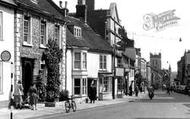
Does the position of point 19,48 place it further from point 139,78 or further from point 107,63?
point 139,78

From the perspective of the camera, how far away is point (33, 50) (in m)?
30.6

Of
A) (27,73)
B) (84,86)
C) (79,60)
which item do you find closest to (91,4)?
(79,60)

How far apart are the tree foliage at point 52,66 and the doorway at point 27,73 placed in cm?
167

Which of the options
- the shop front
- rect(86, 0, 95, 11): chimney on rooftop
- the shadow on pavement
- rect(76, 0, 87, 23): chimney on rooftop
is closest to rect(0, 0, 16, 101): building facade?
the shadow on pavement

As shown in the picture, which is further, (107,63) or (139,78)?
(139,78)

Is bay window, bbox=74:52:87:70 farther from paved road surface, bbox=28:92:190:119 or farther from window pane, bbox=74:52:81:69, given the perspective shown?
paved road surface, bbox=28:92:190:119

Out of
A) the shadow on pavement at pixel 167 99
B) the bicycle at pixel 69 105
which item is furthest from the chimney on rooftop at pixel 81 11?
the bicycle at pixel 69 105

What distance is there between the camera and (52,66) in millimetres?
32062

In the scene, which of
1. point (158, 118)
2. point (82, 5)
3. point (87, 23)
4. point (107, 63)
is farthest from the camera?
point (87, 23)

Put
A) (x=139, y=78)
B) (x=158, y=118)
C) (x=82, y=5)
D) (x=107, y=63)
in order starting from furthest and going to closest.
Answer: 1. (x=139, y=78)
2. (x=82, y=5)
3. (x=107, y=63)
4. (x=158, y=118)

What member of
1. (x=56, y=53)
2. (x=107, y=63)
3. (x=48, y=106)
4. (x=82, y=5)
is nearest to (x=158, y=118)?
(x=48, y=106)

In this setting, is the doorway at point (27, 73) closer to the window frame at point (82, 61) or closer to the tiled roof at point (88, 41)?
the tiled roof at point (88, 41)

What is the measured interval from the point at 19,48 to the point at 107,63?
2342 cm

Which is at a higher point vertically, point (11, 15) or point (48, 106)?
point (11, 15)
